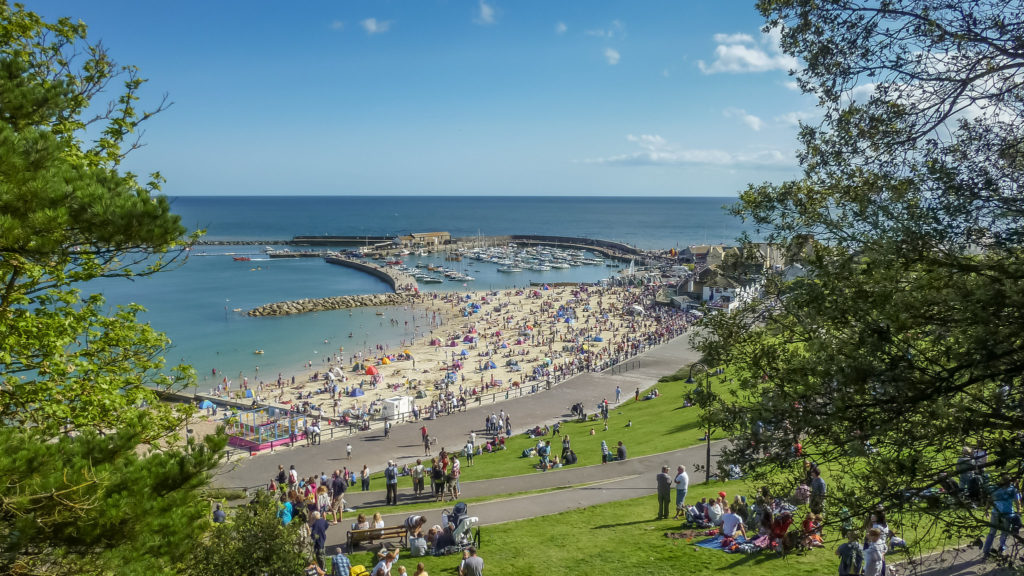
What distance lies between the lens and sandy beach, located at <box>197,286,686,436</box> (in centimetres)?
3316

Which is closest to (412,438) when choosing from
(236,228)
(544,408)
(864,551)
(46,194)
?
(544,408)

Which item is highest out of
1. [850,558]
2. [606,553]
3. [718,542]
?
[850,558]

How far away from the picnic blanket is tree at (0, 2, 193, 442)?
26.9 ft

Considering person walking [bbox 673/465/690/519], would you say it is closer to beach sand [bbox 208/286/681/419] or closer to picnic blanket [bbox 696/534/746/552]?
picnic blanket [bbox 696/534/746/552]

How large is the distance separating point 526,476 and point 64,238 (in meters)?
13.2

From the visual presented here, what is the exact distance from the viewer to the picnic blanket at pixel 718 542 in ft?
31.3

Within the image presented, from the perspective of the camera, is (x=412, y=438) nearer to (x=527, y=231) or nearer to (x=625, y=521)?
(x=625, y=521)

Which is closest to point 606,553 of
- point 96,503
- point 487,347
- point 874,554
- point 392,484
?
point 874,554

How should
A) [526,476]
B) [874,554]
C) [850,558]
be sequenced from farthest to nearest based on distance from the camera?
[526,476]
[850,558]
[874,554]

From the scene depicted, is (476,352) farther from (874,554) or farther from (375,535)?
(874,554)

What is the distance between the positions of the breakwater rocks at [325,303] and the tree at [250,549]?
5303cm

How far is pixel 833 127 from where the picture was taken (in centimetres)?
620

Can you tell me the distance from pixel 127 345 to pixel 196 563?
2.99 m

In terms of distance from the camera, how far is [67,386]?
7.20m
